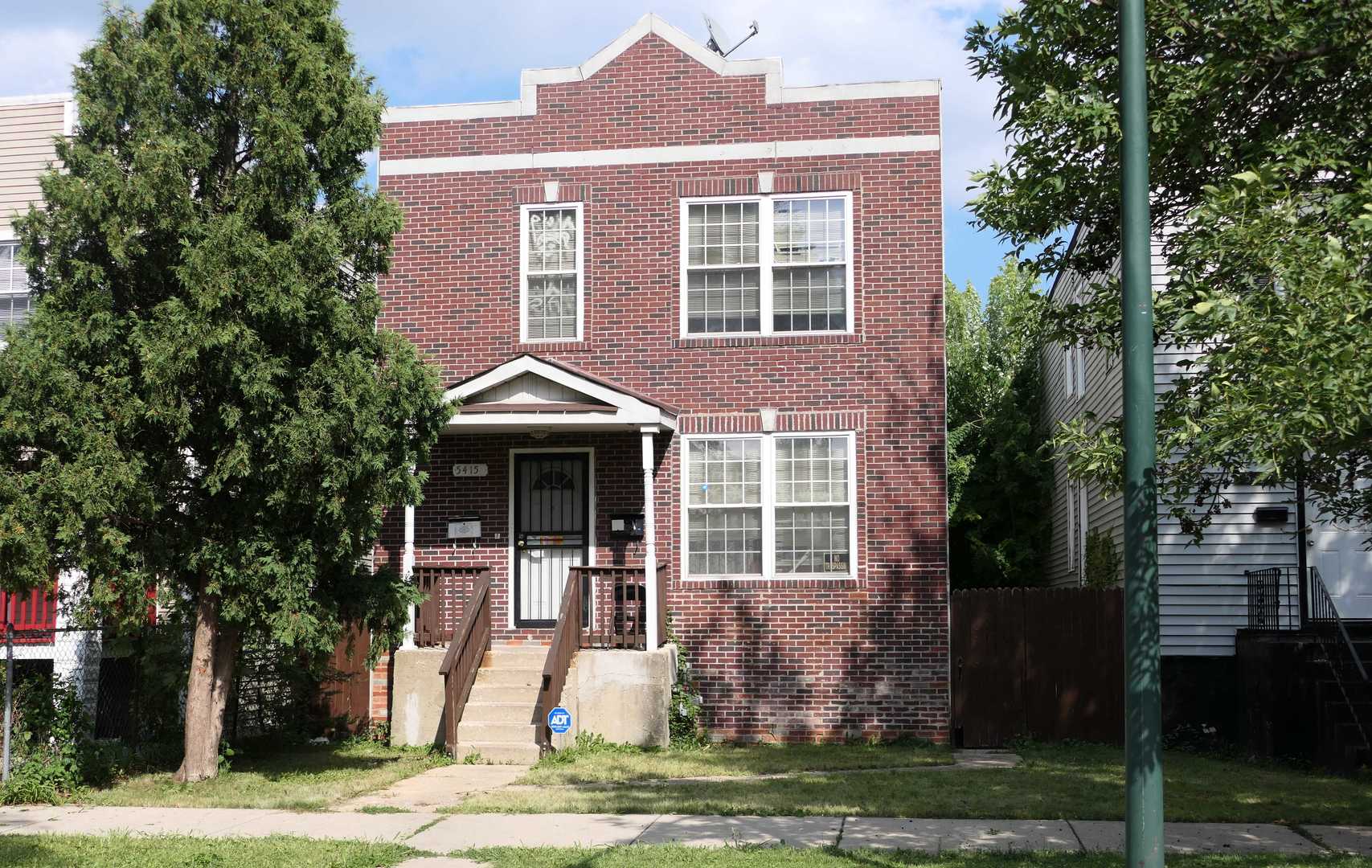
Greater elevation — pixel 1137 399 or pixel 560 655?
pixel 1137 399

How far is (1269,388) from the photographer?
655 cm

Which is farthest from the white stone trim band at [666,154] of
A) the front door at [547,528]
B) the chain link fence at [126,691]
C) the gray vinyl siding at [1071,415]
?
the chain link fence at [126,691]

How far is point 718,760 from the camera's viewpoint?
1332 centimetres

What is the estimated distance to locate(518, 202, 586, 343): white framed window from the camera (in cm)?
1577

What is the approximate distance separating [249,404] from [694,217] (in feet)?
21.5

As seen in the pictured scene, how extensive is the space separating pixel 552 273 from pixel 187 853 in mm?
9031

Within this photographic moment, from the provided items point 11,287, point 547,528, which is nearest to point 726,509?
point 547,528

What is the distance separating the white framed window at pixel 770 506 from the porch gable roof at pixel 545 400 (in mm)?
1065

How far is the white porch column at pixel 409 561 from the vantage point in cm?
1480

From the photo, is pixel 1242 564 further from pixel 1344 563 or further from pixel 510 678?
pixel 510 678

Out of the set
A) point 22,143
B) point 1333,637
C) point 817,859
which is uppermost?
point 22,143

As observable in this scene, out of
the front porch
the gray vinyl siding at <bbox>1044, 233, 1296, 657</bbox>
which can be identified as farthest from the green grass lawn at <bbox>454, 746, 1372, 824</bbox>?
the gray vinyl siding at <bbox>1044, 233, 1296, 657</bbox>

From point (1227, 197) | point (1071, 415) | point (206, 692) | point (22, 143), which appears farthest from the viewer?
point (1071, 415)

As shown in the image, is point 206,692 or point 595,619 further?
point 595,619
